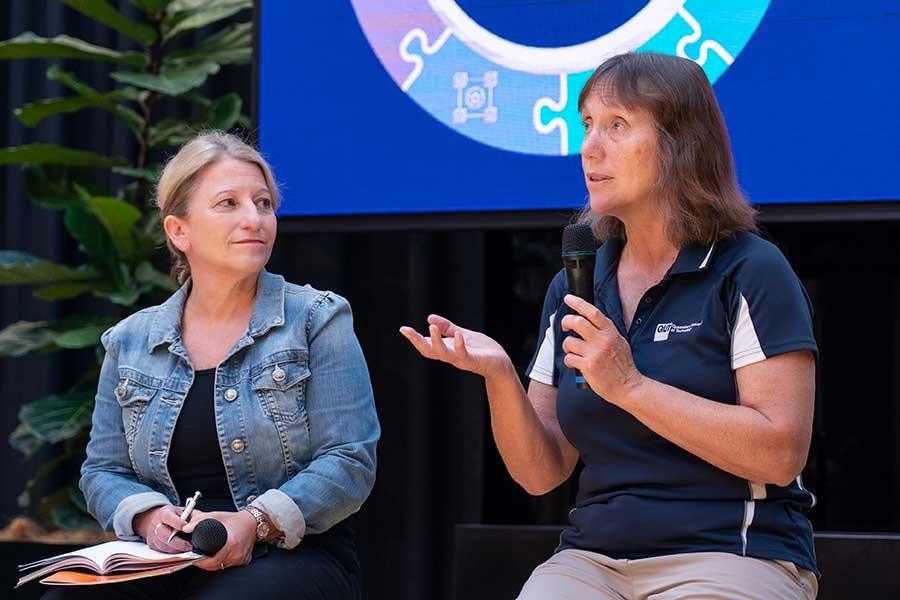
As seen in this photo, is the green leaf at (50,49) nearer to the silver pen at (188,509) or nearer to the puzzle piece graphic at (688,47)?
the puzzle piece graphic at (688,47)

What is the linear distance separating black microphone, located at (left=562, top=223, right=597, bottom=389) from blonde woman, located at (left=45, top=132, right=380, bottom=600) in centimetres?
55

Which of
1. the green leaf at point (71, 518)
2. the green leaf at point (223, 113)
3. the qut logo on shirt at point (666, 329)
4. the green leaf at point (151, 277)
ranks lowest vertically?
the green leaf at point (71, 518)

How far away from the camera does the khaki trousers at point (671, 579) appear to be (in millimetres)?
1517

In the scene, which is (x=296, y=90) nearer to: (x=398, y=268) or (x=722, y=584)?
(x=398, y=268)

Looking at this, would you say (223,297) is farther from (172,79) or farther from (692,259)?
(172,79)

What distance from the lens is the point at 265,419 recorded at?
6.47 ft

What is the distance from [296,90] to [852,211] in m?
1.37

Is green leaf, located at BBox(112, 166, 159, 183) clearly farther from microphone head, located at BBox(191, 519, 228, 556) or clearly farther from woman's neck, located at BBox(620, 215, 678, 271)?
woman's neck, located at BBox(620, 215, 678, 271)

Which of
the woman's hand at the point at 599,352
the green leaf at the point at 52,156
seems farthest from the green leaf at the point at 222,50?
the woman's hand at the point at 599,352

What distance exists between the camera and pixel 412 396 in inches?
125

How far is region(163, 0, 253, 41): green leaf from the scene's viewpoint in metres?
3.27

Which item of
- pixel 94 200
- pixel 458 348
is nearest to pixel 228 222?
pixel 458 348

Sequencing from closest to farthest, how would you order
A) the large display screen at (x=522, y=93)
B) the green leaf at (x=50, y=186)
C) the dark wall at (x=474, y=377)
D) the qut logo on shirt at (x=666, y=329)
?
1. the qut logo on shirt at (x=666, y=329)
2. the large display screen at (x=522, y=93)
3. the dark wall at (x=474, y=377)
4. the green leaf at (x=50, y=186)

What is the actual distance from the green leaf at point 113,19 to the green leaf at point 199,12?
68 millimetres
